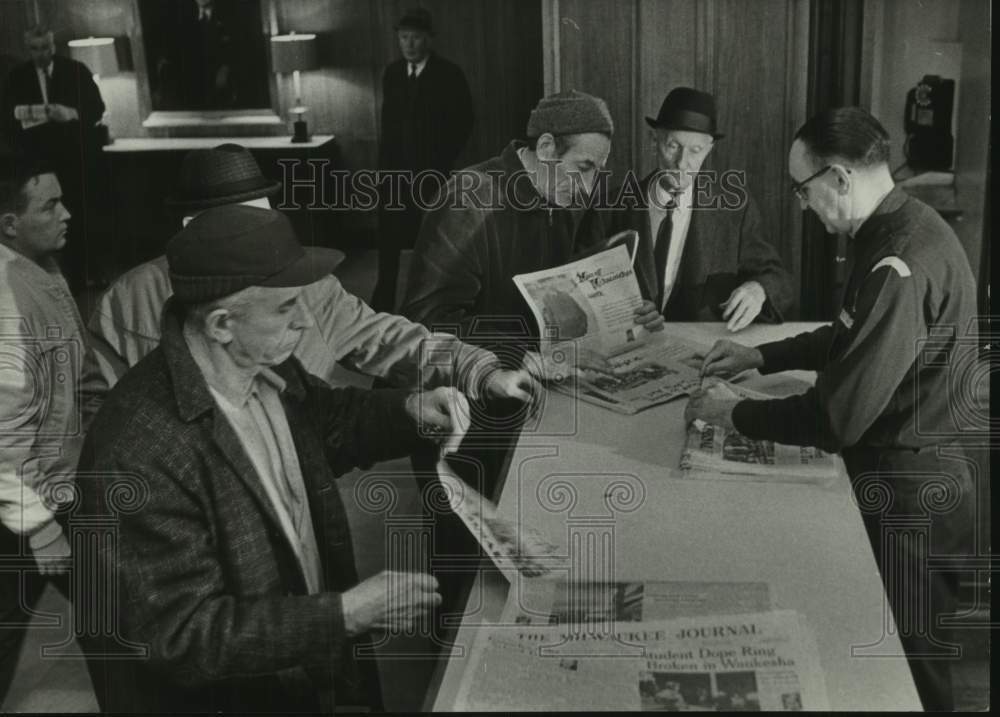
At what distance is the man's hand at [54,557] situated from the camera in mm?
2514

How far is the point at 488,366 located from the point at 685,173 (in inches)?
21.8

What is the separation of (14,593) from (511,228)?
1.29 m

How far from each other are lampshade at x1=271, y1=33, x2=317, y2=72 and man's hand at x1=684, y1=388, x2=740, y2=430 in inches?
40.1

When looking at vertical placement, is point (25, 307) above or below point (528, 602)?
above

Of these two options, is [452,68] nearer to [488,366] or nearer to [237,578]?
[488,366]

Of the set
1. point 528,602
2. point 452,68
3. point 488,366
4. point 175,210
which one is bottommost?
point 528,602

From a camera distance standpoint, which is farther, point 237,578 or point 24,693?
point 24,693

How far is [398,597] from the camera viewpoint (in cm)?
246

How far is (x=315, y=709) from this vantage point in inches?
97.4

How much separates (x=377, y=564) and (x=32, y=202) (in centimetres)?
101

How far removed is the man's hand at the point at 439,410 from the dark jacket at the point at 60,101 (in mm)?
834

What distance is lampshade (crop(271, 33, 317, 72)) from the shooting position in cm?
244

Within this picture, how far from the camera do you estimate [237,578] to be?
231cm

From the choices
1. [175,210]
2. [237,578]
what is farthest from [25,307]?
[237,578]
